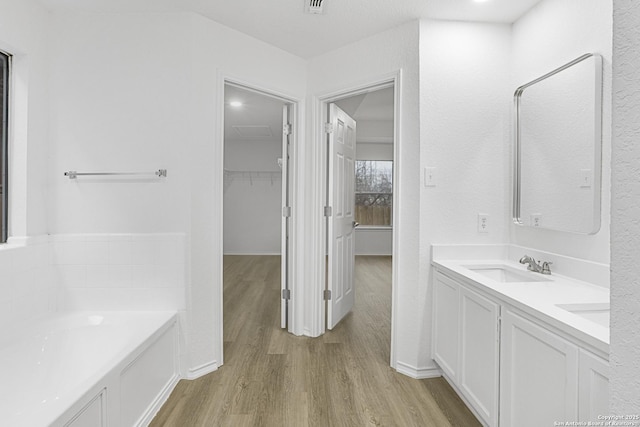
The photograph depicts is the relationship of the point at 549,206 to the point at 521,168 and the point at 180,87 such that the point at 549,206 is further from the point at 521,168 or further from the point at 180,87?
the point at 180,87

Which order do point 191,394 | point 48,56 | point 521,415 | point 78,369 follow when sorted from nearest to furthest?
point 521,415 < point 78,369 < point 191,394 < point 48,56

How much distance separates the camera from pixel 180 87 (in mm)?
2432

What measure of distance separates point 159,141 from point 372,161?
219 inches

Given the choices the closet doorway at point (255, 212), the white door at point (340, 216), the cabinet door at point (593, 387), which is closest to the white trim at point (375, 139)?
the closet doorway at point (255, 212)

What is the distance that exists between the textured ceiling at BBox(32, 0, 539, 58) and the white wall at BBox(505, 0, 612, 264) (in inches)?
6.7

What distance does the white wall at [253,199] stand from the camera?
7617 mm

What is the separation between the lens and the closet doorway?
3.32 metres

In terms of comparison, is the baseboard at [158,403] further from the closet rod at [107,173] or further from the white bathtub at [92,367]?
the closet rod at [107,173]

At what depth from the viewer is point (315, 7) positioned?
235cm

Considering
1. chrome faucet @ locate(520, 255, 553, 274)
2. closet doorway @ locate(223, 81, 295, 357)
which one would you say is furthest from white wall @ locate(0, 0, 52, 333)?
chrome faucet @ locate(520, 255, 553, 274)

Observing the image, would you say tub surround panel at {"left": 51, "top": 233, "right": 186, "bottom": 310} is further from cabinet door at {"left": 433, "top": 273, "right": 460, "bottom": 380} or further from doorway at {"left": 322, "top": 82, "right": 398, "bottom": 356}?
cabinet door at {"left": 433, "top": 273, "right": 460, "bottom": 380}

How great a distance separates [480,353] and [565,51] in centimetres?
173

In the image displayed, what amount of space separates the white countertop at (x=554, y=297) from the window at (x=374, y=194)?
5.37m

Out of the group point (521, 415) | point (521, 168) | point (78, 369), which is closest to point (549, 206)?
point (521, 168)
